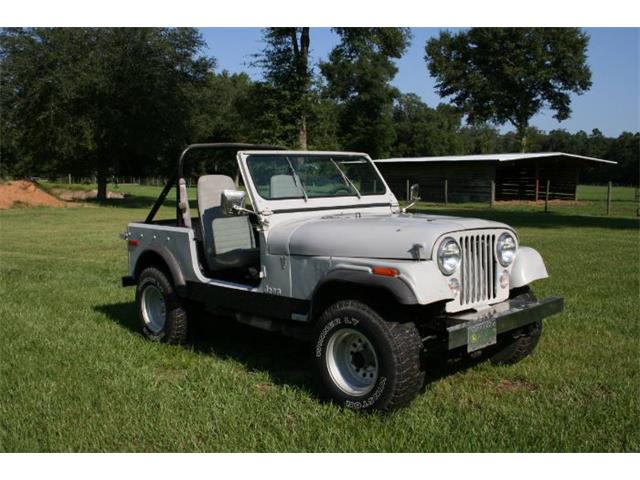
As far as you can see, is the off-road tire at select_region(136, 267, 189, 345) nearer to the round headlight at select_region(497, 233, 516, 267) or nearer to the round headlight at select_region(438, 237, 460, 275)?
the round headlight at select_region(438, 237, 460, 275)

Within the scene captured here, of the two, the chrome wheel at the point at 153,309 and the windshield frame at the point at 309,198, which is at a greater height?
the windshield frame at the point at 309,198

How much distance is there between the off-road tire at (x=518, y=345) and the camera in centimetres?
524

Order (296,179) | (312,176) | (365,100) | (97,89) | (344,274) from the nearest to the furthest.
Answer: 1. (344,274)
2. (296,179)
3. (312,176)
4. (97,89)
5. (365,100)

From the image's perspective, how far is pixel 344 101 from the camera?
65750 millimetres

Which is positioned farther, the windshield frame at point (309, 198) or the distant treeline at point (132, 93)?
the distant treeline at point (132, 93)

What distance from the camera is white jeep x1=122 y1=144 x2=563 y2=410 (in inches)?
167

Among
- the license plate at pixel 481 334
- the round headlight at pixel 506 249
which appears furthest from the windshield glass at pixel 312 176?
the license plate at pixel 481 334

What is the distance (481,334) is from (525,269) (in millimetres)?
1017

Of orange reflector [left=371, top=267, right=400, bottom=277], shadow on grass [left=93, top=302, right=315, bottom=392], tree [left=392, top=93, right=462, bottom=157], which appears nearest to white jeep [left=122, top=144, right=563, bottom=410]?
orange reflector [left=371, top=267, right=400, bottom=277]

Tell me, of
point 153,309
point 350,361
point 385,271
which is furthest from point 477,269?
point 153,309

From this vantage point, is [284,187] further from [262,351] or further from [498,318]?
[498,318]

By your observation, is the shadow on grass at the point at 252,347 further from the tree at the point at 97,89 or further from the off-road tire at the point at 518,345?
the tree at the point at 97,89

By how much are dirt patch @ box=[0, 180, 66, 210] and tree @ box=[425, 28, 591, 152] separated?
32770 millimetres

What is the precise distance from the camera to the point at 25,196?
3133cm
